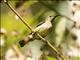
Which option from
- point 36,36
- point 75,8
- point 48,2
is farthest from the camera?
point 48,2

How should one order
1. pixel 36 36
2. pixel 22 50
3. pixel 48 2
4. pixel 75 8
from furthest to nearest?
pixel 48 2
pixel 22 50
pixel 75 8
pixel 36 36

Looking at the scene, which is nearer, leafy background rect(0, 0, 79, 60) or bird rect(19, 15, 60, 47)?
bird rect(19, 15, 60, 47)

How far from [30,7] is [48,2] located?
0.45 ft

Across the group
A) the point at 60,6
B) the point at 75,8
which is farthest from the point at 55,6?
the point at 75,8

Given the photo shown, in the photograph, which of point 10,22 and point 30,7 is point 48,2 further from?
point 10,22

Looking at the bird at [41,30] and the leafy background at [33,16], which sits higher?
the leafy background at [33,16]

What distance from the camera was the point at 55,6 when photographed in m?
2.08

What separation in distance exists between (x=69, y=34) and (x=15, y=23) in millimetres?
338

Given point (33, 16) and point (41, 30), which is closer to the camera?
point (41, 30)

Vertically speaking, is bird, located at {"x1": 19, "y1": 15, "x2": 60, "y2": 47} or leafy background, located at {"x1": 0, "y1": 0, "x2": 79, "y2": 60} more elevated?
leafy background, located at {"x1": 0, "y1": 0, "x2": 79, "y2": 60}

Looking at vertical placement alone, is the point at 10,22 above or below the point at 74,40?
above

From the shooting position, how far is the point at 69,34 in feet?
6.71

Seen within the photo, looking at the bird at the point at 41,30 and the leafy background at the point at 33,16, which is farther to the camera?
the leafy background at the point at 33,16

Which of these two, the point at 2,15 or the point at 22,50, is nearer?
the point at 22,50
